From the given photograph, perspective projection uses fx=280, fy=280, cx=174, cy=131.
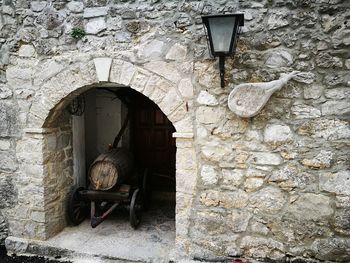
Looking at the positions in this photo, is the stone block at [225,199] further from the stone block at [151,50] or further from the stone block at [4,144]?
the stone block at [4,144]

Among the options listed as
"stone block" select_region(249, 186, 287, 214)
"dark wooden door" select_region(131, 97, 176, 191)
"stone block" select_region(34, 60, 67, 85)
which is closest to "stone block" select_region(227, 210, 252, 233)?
"stone block" select_region(249, 186, 287, 214)

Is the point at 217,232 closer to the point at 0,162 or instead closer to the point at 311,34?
the point at 311,34

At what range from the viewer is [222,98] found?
258cm

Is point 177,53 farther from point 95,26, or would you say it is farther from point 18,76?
point 18,76

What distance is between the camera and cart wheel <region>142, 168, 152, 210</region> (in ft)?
13.1

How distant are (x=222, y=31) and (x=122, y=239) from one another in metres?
2.53

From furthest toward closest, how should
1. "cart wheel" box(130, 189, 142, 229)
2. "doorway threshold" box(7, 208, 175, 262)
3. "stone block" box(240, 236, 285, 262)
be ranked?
1. "cart wheel" box(130, 189, 142, 229)
2. "doorway threshold" box(7, 208, 175, 262)
3. "stone block" box(240, 236, 285, 262)

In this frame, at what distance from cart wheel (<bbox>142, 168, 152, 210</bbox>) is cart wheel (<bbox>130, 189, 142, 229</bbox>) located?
264mm

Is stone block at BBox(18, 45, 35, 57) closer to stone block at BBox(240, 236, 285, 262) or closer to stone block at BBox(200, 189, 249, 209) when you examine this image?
stone block at BBox(200, 189, 249, 209)

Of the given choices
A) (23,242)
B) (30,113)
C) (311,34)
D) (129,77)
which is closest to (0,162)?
(30,113)

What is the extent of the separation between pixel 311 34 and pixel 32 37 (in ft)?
8.91

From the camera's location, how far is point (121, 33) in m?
2.73

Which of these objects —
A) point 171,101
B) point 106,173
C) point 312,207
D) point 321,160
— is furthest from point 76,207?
point 321,160

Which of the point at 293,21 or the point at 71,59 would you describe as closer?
the point at 293,21
